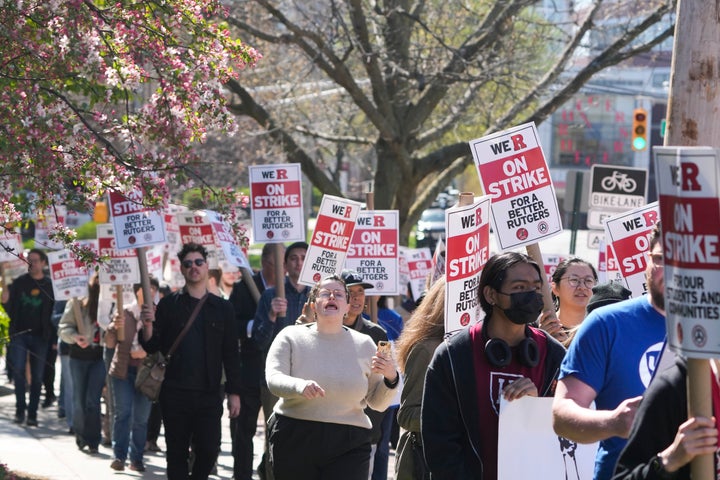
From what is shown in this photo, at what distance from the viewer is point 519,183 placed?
810 centimetres

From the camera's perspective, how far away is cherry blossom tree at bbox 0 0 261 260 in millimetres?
7992

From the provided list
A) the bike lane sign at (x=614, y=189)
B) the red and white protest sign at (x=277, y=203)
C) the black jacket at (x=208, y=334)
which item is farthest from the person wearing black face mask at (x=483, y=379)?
the bike lane sign at (x=614, y=189)

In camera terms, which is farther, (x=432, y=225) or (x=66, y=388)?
(x=432, y=225)

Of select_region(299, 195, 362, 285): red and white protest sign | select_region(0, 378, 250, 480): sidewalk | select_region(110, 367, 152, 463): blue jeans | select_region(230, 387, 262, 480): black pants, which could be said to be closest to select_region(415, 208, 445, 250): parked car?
select_region(0, 378, 250, 480): sidewalk

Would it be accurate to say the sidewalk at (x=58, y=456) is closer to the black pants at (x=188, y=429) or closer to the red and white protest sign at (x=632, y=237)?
the black pants at (x=188, y=429)

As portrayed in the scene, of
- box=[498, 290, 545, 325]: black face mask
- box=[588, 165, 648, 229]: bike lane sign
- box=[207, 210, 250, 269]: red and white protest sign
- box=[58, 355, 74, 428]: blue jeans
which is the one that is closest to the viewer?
box=[498, 290, 545, 325]: black face mask

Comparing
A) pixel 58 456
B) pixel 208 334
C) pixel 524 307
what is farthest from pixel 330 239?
pixel 524 307

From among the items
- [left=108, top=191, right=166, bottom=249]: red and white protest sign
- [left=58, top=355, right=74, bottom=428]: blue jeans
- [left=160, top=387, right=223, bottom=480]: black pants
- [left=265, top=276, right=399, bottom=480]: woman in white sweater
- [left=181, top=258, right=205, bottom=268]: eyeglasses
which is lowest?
[left=58, top=355, right=74, bottom=428]: blue jeans

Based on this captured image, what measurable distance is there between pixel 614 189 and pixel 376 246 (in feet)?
14.5

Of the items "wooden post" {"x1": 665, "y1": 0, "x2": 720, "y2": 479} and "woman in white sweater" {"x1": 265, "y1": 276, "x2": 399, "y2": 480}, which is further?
"woman in white sweater" {"x1": 265, "y1": 276, "x2": 399, "y2": 480}

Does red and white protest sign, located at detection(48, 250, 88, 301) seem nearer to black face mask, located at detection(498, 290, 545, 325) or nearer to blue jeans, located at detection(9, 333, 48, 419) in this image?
blue jeans, located at detection(9, 333, 48, 419)

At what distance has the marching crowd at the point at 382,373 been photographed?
165 inches

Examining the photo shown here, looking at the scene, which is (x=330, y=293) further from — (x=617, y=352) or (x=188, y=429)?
(x=617, y=352)

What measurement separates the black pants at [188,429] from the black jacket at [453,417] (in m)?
4.39
